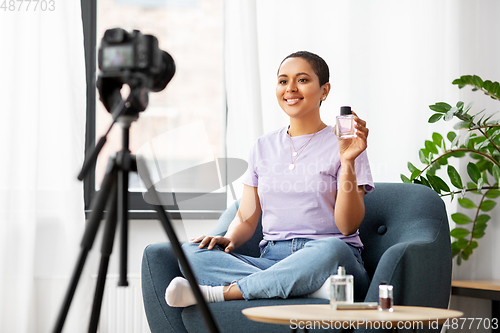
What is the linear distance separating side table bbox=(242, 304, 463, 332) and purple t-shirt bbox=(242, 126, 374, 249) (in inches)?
22.0

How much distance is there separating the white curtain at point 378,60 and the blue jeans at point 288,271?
93 centimetres

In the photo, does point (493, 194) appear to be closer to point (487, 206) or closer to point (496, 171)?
point (487, 206)

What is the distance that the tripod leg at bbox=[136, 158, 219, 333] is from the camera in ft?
3.12

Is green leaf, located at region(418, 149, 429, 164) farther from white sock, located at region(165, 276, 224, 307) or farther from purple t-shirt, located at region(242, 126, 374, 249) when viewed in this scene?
white sock, located at region(165, 276, 224, 307)

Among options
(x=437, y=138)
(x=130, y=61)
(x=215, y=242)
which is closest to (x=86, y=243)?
(x=130, y=61)

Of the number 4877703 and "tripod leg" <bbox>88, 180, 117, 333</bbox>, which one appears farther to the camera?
the number 4877703

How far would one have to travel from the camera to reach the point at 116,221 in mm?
1011

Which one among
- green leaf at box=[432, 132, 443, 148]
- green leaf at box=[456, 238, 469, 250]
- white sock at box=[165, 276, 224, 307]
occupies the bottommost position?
green leaf at box=[456, 238, 469, 250]

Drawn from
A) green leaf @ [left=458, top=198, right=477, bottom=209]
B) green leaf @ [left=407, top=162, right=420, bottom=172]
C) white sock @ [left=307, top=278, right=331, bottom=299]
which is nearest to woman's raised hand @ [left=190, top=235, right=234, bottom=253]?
white sock @ [left=307, top=278, right=331, bottom=299]

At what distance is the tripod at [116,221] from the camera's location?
950 mm

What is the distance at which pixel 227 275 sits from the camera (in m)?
1.54

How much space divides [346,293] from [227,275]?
18.8 inches

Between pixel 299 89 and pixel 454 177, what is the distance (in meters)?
0.92

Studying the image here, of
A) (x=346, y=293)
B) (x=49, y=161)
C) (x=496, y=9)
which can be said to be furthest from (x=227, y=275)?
(x=496, y=9)
